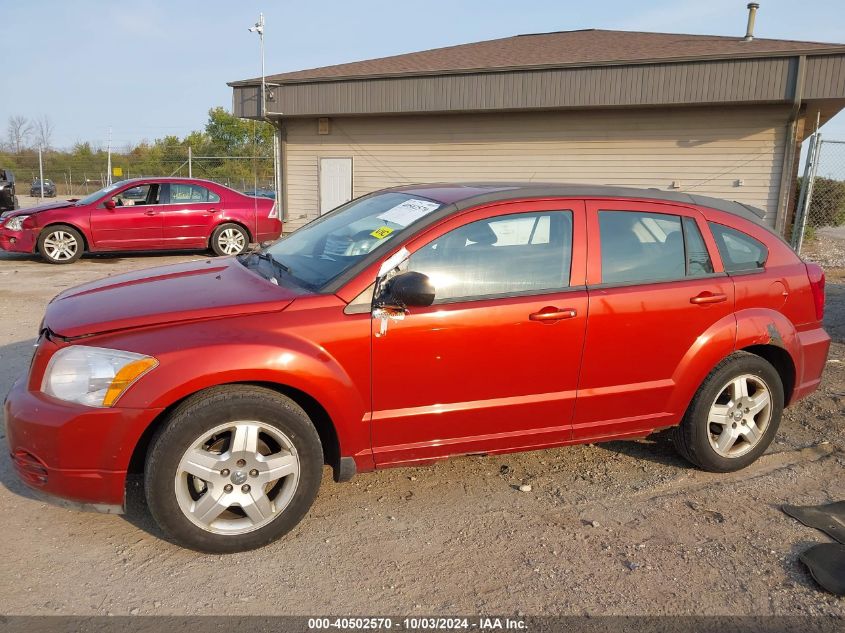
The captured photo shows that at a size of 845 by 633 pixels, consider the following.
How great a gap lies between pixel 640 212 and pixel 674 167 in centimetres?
1111

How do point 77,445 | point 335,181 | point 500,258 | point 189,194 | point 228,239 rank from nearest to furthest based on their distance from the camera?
point 77,445, point 500,258, point 189,194, point 228,239, point 335,181

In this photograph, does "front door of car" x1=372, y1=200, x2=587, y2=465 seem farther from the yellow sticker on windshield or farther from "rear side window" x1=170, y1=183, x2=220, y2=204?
"rear side window" x1=170, y1=183, x2=220, y2=204

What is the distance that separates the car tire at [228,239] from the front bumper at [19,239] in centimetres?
292

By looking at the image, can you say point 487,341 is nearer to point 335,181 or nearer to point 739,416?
point 739,416

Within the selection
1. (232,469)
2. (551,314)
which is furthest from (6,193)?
(551,314)

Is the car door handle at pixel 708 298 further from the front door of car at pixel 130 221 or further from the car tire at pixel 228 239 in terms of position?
the front door of car at pixel 130 221

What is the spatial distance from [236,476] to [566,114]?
42.8 feet

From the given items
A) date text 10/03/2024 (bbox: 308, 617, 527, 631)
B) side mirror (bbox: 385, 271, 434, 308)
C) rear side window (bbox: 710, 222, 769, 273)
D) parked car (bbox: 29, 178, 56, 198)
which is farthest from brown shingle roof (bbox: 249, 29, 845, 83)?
parked car (bbox: 29, 178, 56, 198)

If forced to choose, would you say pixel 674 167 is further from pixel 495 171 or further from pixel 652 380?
pixel 652 380

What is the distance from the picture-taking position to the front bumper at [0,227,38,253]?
1130cm

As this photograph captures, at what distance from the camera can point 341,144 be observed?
54.9ft

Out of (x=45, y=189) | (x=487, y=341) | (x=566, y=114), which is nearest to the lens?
(x=487, y=341)

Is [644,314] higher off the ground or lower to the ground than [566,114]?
lower

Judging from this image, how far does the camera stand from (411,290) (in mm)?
3061
